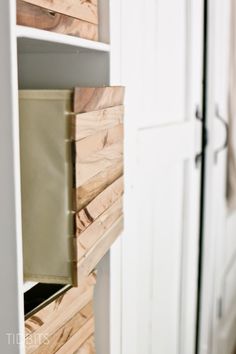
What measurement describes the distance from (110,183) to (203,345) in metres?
1.27

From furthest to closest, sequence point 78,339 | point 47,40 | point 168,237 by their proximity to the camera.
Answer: point 168,237 < point 78,339 < point 47,40

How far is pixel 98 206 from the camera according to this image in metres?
0.99

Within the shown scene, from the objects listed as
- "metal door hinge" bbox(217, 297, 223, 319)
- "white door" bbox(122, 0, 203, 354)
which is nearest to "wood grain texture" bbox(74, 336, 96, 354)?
"white door" bbox(122, 0, 203, 354)

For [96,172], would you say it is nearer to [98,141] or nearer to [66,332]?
[98,141]

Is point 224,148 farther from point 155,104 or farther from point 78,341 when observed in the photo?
point 78,341

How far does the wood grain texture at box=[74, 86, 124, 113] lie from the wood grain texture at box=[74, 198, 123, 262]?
0.21 meters

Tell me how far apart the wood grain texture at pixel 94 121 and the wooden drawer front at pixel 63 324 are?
1.00 feet

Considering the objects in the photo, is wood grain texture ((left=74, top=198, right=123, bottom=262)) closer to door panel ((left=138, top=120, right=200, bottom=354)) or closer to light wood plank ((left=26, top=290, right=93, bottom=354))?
light wood plank ((left=26, top=290, right=93, bottom=354))

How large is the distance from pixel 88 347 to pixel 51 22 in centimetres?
67

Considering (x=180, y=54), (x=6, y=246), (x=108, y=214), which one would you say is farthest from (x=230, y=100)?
(x=6, y=246)

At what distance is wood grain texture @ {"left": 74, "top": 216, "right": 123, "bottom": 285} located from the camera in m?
0.88

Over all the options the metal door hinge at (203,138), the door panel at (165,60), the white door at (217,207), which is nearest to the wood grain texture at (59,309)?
the door panel at (165,60)

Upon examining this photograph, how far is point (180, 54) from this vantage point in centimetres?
172

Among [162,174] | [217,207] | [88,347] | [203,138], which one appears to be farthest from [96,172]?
[217,207]
